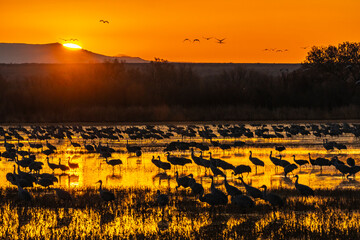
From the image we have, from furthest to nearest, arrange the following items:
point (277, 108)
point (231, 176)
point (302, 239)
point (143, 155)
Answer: point (277, 108) < point (143, 155) < point (231, 176) < point (302, 239)

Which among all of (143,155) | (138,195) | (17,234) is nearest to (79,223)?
(17,234)

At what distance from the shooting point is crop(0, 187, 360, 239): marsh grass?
1354 centimetres

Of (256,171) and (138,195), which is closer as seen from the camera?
(138,195)

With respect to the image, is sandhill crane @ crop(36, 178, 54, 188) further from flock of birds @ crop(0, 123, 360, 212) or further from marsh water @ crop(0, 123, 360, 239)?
marsh water @ crop(0, 123, 360, 239)

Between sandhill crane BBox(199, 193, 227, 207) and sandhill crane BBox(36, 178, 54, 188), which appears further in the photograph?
sandhill crane BBox(36, 178, 54, 188)

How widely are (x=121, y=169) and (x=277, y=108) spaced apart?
44485 millimetres

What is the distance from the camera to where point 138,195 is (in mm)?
18500

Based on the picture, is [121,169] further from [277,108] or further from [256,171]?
[277,108]

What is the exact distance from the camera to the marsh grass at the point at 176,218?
44.4ft

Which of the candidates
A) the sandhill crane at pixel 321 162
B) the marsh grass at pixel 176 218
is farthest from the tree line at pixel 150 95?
the marsh grass at pixel 176 218

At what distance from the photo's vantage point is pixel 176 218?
15227mm

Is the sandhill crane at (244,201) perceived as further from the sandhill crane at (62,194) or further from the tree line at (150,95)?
the tree line at (150,95)

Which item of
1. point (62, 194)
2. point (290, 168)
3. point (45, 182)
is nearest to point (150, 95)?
point (290, 168)

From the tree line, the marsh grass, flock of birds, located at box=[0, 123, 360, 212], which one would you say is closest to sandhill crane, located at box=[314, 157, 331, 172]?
flock of birds, located at box=[0, 123, 360, 212]
